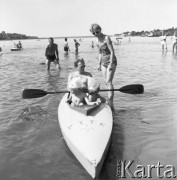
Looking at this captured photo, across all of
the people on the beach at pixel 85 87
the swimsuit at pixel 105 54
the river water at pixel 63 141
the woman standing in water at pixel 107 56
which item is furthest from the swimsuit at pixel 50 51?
the people on the beach at pixel 85 87

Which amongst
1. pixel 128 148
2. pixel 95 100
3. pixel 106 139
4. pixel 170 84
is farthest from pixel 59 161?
pixel 170 84

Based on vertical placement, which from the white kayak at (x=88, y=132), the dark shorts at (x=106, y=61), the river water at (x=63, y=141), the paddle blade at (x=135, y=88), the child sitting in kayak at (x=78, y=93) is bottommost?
the river water at (x=63, y=141)

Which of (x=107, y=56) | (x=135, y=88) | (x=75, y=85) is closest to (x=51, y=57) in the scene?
(x=107, y=56)

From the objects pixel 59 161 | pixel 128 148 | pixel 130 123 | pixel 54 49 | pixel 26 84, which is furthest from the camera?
pixel 54 49

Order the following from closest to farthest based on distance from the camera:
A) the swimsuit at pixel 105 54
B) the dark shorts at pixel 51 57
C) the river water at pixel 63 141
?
the river water at pixel 63 141
the swimsuit at pixel 105 54
the dark shorts at pixel 51 57

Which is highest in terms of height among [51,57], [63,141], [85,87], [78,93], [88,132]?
[85,87]

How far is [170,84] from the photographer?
43.8 feet

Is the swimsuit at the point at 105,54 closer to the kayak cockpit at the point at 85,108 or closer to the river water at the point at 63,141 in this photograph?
the river water at the point at 63,141

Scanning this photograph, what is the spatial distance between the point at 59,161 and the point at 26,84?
31.0ft

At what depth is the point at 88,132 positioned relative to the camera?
5.98 m

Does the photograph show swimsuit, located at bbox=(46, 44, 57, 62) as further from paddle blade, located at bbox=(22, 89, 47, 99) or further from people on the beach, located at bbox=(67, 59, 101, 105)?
people on the beach, located at bbox=(67, 59, 101, 105)

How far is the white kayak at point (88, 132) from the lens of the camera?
5.16 m

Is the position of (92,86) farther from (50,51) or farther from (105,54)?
(50,51)

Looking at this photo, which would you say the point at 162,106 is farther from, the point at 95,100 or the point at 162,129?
the point at 95,100
